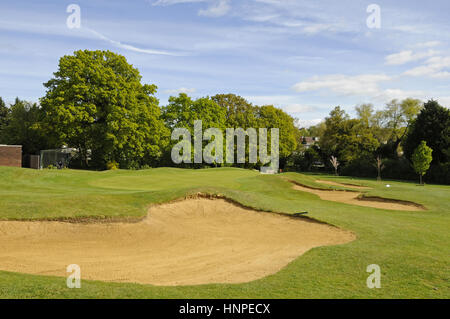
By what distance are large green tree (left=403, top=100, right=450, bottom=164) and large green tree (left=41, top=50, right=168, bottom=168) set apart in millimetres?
40425

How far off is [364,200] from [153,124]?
3081cm

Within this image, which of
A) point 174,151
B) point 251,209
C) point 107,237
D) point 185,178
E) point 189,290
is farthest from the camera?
point 174,151

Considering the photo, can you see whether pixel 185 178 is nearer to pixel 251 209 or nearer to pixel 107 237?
pixel 251 209

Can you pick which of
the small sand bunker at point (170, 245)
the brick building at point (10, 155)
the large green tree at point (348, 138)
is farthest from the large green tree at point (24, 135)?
the large green tree at point (348, 138)

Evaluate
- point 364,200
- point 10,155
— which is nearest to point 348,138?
point 364,200

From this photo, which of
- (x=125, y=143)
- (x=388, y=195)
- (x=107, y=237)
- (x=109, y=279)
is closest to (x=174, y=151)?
(x=125, y=143)

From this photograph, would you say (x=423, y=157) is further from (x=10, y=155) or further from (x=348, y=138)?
(x=10, y=155)

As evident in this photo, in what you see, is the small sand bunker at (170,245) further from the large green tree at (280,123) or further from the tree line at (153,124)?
the large green tree at (280,123)

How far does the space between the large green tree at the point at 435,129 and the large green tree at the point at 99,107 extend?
40.4 meters

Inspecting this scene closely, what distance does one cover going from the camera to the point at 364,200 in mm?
23641

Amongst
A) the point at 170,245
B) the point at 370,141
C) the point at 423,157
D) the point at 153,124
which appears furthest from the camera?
the point at 370,141

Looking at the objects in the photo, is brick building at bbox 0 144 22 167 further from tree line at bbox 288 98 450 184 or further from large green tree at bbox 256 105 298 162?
tree line at bbox 288 98 450 184

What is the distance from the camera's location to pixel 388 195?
2389 centimetres
